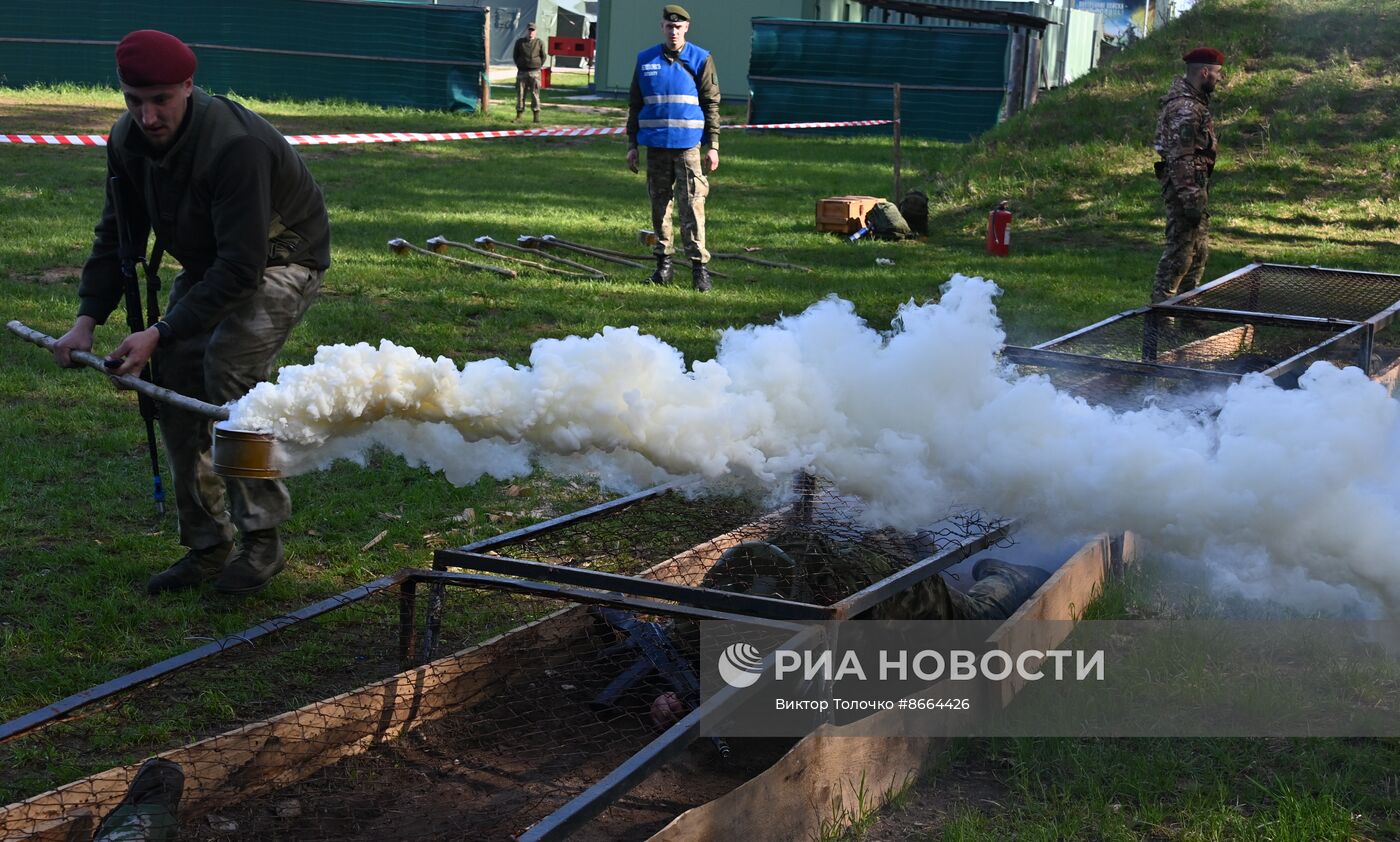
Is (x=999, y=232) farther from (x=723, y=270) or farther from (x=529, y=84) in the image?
(x=529, y=84)

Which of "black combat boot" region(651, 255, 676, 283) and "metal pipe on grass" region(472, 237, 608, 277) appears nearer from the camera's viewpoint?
"black combat boot" region(651, 255, 676, 283)

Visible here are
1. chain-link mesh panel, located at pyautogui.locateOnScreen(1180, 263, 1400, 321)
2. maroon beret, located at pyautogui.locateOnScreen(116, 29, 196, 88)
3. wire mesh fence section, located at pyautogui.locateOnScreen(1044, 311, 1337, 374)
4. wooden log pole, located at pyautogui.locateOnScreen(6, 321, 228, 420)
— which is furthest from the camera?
chain-link mesh panel, located at pyautogui.locateOnScreen(1180, 263, 1400, 321)

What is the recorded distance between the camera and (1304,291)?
9.75 m

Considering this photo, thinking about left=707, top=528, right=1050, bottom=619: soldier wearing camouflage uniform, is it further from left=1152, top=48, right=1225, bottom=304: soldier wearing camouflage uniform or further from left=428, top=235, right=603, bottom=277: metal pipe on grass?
left=428, top=235, right=603, bottom=277: metal pipe on grass

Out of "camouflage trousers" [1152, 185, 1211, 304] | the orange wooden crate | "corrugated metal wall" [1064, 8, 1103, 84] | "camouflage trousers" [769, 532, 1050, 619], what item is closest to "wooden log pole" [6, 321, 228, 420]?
"camouflage trousers" [769, 532, 1050, 619]

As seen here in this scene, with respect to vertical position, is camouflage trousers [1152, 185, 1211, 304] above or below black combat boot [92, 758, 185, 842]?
above

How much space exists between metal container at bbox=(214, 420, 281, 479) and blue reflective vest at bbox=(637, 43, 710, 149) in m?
7.14

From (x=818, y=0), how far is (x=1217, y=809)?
91.6 ft

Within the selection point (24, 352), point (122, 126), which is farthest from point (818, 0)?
point (122, 126)

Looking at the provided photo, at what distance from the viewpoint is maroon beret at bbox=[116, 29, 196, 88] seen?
4.35 meters

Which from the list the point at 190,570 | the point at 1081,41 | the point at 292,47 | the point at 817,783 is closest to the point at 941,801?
the point at 817,783

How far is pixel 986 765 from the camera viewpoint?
13.8ft

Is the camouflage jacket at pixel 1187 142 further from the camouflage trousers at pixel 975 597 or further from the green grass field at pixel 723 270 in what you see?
the camouflage trousers at pixel 975 597

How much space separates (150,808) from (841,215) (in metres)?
11.3
